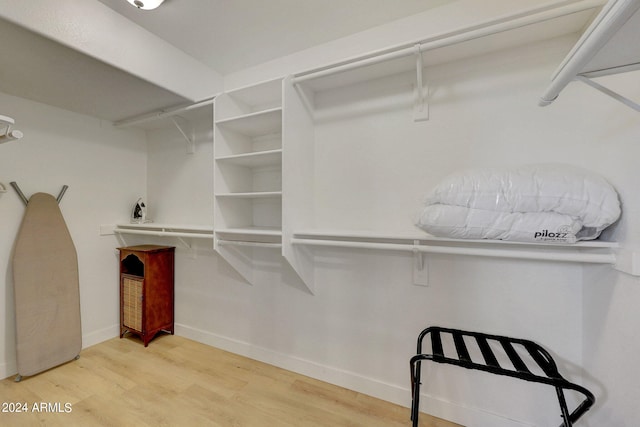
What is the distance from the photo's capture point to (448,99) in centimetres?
146

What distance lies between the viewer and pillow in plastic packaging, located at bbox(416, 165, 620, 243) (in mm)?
953

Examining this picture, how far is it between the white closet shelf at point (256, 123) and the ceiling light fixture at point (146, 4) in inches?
25.5

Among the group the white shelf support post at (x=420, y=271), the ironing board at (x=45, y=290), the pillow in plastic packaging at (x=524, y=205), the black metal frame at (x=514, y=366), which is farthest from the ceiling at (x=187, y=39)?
the black metal frame at (x=514, y=366)

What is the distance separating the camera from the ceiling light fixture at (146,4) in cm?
134

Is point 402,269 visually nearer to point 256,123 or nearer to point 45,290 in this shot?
point 256,123

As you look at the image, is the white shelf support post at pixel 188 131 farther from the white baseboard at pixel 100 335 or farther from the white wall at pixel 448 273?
the white baseboard at pixel 100 335

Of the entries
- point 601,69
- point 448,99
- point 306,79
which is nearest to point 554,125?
point 448,99

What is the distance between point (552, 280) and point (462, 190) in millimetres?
721

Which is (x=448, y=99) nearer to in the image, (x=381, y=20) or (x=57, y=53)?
(x=381, y=20)

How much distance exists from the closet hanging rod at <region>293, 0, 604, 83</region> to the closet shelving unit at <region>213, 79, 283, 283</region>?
443 millimetres

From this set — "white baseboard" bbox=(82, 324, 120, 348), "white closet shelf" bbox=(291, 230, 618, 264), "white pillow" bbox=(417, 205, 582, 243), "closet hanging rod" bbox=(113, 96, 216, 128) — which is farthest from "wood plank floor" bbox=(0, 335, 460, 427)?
"closet hanging rod" bbox=(113, 96, 216, 128)

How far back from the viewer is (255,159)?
1762 millimetres

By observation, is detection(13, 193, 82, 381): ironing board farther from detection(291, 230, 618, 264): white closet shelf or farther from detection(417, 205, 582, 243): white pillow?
detection(417, 205, 582, 243): white pillow

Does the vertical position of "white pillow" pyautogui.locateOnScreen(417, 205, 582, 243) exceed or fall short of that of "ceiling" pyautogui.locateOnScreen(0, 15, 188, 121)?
it falls short
